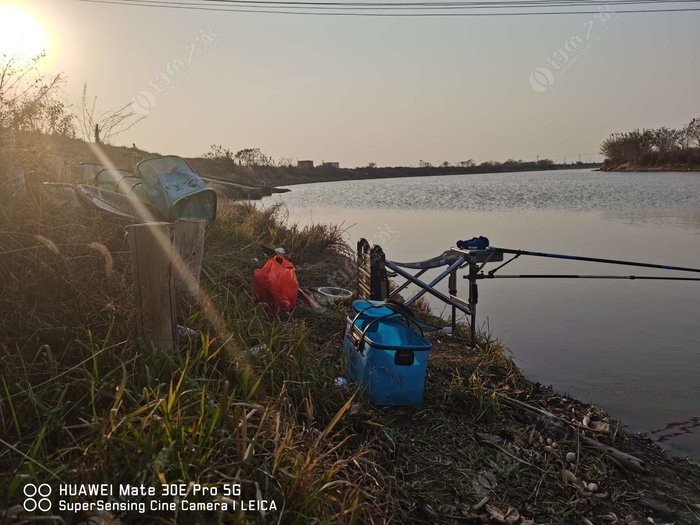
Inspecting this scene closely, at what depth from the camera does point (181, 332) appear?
3564 mm

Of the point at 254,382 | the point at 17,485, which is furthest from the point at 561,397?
the point at 17,485

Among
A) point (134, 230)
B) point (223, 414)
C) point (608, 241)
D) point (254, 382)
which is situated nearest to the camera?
point (223, 414)

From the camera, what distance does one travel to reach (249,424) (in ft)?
8.29

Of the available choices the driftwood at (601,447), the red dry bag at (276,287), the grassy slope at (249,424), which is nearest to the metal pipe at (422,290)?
the grassy slope at (249,424)

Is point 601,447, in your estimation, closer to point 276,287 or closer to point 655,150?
point 276,287

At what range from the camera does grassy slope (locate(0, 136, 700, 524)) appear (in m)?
2.23

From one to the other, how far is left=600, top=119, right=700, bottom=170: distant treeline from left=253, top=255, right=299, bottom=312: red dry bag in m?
63.2

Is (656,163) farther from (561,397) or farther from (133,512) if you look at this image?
(133,512)

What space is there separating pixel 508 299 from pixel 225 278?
548cm

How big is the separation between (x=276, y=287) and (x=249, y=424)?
9.88ft

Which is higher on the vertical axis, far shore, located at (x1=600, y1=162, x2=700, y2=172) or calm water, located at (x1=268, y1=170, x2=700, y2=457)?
far shore, located at (x1=600, y1=162, x2=700, y2=172)

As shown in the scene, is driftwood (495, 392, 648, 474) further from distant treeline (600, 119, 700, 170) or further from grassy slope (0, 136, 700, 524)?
distant treeline (600, 119, 700, 170)

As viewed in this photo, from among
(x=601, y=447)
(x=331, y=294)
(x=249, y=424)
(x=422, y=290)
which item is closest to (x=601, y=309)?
(x=422, y=290)

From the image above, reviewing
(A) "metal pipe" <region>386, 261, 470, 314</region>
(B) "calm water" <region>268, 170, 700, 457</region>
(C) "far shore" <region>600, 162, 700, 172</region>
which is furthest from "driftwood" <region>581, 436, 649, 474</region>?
(C) "far shore" <region>600, 162, 700, 172</region>
